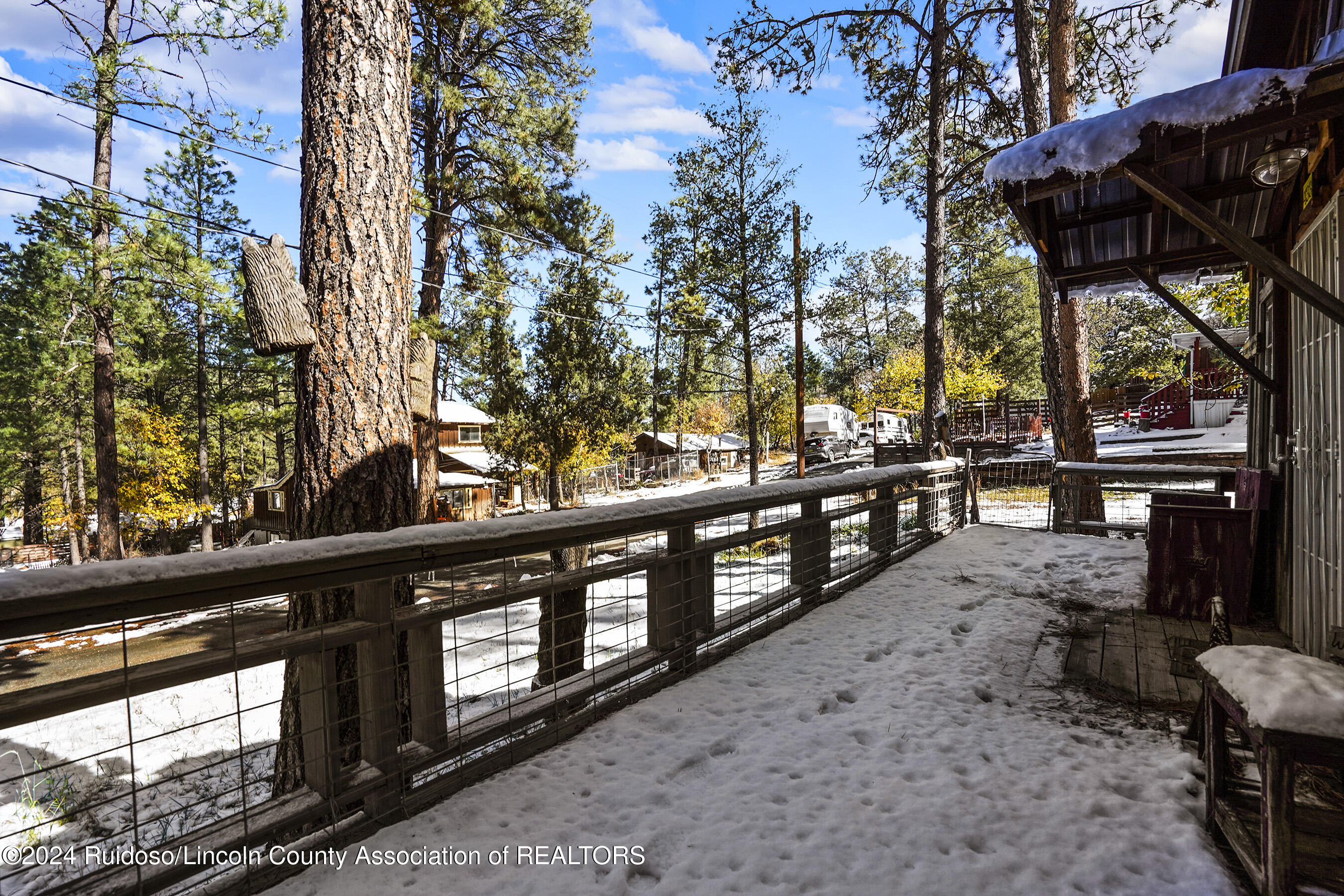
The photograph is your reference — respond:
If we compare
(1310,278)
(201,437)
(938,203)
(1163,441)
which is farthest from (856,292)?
(1310,278)

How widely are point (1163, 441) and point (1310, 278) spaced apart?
19.1 metres

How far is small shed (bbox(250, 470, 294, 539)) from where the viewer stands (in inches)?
1209

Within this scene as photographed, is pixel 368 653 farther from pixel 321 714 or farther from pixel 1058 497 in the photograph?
pixel 1058 497

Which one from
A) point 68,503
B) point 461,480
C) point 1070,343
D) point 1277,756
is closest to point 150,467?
point 68,503

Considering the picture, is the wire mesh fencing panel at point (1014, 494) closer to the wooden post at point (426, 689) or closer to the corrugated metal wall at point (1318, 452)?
the corrugated metal wall at point (1318, 452)

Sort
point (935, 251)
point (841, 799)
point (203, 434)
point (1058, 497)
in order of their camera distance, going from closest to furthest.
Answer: point (841, 799) < point (1058, 497) < point (935, 251) < point (203, 434)

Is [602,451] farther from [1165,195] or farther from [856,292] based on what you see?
[856,292]

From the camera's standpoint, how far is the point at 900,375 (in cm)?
3459

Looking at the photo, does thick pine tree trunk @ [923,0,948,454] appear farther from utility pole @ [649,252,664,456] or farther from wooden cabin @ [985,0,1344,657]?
utility pole @ [649,252,664,456]

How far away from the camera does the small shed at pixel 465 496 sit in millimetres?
27203

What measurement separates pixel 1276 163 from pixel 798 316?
16341mm

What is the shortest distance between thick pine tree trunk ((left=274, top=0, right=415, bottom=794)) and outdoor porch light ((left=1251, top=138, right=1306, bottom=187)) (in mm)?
4267

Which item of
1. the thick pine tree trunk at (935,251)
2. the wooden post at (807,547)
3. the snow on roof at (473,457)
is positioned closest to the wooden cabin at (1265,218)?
the wooden post at (807,547)

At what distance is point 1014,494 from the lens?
13.3 meters
